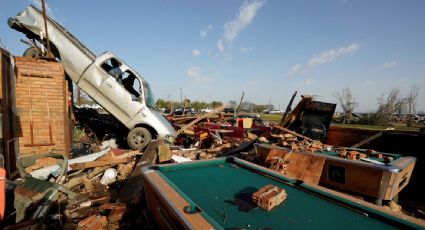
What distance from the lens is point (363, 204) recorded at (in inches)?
75.0

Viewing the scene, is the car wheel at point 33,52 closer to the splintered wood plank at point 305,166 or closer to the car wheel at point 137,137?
the car wheel at point 137,137

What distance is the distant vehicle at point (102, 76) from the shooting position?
21.5 feet

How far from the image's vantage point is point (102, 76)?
696cm

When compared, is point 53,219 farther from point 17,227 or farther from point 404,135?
point 404,135

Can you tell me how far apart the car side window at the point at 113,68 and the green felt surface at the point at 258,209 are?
551 centimetres

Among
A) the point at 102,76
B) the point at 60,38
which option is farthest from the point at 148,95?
the point at 60,38

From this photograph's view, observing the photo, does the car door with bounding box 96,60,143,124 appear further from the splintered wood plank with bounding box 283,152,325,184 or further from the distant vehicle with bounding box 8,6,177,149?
the splintered wood plank with bounding box 283,152,325,184

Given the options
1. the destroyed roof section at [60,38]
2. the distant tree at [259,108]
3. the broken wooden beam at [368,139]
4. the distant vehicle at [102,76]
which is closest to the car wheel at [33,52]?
the distant vehicle at [102,76]

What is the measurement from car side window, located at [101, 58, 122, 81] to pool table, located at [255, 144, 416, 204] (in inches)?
242

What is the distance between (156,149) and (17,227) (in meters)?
3.07

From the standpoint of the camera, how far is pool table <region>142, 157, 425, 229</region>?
1631 mm

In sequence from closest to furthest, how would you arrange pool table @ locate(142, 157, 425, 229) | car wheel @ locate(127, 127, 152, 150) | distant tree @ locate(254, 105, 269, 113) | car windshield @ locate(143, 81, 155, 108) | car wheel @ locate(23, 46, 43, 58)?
pool table @ locate(142, 157, 425, 229) < car wheel @ locate(23, 46, 43, 58) < car wheel @ locate(127, 127, 152, 150) < car windshield @ locate(143, 81, 155, 108) < distant tree @ locate(254, 105, 269, 113)

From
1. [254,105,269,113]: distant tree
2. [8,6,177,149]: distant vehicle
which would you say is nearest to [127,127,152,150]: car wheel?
[8,6,177,149]: distant vehicle

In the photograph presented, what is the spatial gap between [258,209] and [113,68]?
699 cm
